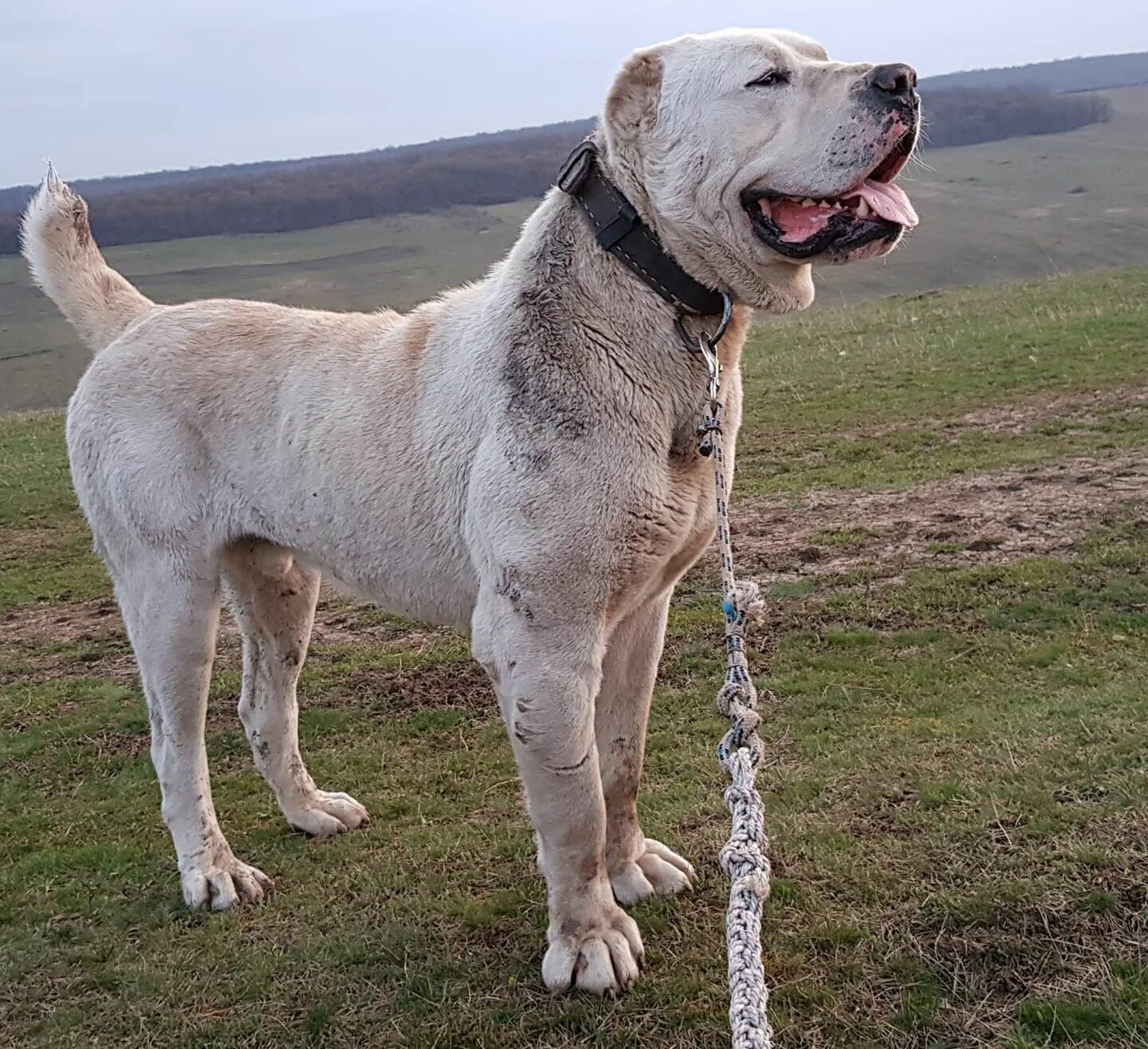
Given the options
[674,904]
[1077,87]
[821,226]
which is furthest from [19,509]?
[1077,87]

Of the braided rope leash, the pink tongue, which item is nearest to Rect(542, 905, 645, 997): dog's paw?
the braided rope leash

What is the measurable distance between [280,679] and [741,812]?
271cm

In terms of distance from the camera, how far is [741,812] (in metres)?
2.68

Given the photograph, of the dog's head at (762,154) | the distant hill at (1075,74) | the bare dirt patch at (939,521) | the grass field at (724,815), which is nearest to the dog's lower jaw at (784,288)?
the dog's head at (762,154)

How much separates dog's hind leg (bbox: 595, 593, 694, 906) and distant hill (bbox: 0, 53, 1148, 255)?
196 feet

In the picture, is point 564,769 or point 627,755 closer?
point 564,769

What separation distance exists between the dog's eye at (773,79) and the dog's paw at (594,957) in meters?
2.55

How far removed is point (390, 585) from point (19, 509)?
9.77m

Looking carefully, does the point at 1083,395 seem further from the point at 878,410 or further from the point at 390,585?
the point at 390,585

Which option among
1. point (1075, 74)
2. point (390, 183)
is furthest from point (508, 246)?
point (1075, 74)

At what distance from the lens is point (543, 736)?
3314 millimetres

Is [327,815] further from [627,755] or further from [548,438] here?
[548,438]

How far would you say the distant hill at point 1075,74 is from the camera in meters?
113

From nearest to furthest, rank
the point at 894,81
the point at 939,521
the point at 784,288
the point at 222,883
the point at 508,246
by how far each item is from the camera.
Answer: the point at 894,81 → the point at 784,288 → the point at 222,883 → the point at 939,521 → the point at 508,246
